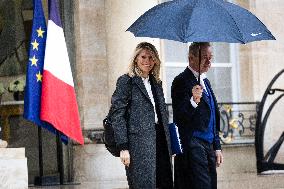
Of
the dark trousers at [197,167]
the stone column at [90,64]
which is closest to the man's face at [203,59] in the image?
the dark trousers at [197,167]

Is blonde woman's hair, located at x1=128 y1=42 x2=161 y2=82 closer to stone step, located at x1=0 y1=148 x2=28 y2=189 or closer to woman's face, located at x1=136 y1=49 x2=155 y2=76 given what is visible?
woman's face, located at x1=136 y1=49 x2=155 y2=76

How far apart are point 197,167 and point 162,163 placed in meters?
0.32

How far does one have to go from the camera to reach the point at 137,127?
288 inches

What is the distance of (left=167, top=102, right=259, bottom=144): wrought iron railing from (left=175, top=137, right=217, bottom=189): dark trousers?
6.66 meters

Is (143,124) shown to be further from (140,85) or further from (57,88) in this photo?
(57,88)

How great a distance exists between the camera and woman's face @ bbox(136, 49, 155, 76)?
291 inches

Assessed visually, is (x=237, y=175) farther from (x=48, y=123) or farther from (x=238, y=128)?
(x=48, y=123)

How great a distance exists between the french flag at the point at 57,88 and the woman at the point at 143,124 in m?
2.42

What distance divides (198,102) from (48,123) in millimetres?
2780

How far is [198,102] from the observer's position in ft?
24.6

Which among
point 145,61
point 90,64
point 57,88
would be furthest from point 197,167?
point 90,64

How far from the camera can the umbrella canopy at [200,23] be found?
7.22 metres

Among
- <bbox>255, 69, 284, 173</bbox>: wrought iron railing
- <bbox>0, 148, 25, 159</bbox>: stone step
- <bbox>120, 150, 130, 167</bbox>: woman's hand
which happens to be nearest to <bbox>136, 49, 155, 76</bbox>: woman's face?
<bbox>120, 150, 130, 167</bbox>: woman's hand

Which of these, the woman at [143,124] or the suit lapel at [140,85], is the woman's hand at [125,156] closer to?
the woman at [143,124]
